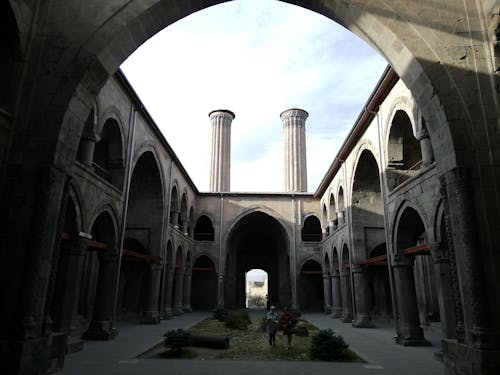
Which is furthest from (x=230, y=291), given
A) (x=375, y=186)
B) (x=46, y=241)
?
(x=46, y=241)

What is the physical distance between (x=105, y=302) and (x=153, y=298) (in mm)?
4936

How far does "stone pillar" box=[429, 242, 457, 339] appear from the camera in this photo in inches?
339

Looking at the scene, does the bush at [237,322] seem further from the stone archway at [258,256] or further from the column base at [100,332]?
the stone archway at [258,256]

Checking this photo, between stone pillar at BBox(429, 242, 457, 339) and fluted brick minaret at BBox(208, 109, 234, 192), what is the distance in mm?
25616

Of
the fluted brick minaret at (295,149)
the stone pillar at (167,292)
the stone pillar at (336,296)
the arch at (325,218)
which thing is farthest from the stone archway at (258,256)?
the stone pillar at (167,292)

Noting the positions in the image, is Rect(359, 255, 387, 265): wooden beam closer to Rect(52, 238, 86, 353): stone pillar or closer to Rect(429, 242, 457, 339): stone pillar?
Rect(429, 242, 457, 339): stone pillar

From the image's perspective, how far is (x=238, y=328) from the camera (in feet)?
47.8

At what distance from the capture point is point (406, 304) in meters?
11.3

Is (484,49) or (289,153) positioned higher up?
(289,153)

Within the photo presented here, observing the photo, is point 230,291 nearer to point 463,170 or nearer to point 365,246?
point 365,246

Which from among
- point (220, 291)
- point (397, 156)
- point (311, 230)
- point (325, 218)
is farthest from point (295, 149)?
point (397, 156)

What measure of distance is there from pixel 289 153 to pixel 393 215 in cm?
2357

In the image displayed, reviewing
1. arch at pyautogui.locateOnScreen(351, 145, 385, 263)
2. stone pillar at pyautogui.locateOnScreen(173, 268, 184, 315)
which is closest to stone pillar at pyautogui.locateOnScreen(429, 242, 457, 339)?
arch at pyautogui.locateOnScreen(351, 145, 385, 263)

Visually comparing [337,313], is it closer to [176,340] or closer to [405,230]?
[405,230]
